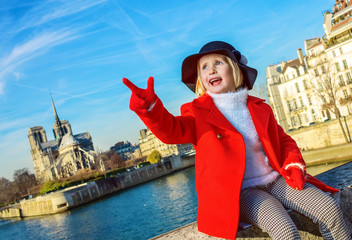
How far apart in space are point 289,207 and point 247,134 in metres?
0.59

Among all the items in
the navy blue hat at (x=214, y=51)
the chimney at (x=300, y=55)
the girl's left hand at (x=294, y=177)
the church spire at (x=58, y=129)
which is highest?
the church spire at (x=58, y=129)

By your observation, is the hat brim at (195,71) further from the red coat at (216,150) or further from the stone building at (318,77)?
the stone building at (318,77)

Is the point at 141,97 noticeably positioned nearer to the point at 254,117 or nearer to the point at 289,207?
the point at 254,117

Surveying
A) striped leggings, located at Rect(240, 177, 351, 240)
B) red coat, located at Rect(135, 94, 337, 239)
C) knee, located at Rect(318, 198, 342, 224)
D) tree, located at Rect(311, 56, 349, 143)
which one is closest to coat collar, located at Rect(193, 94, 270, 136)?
red coat, located at Rect(135, 94, 337, 239)

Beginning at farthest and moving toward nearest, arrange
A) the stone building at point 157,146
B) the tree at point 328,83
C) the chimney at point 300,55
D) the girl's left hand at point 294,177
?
the stone building at point 157,146, the chimney at point 300,55, the tree at point 328,83, the girl's left hand at point 294,177

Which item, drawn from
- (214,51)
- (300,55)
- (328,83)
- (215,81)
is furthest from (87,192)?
(214,51)

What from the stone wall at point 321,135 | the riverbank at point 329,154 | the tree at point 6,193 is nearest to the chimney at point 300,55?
the stone wall at point 321,135

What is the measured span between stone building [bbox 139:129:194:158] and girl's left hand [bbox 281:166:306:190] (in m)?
70.7

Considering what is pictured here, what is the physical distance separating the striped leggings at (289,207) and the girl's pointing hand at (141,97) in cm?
92

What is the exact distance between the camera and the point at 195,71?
9.82 feet

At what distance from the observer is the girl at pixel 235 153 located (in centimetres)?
222

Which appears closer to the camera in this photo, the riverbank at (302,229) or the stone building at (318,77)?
the riverbank at (302,229)

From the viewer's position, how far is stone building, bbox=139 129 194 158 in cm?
8132

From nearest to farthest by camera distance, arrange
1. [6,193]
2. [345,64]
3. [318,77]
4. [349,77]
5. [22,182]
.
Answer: [349,77] → [345,64] → [318,77] → [6,193] → [22,182]
